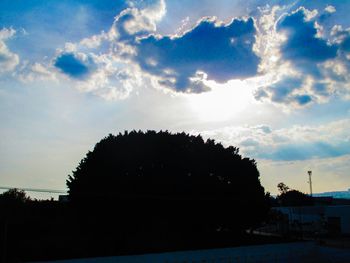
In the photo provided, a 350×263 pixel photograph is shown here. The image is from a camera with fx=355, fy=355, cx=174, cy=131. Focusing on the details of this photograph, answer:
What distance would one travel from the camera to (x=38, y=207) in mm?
39844

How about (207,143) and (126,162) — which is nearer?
(126,162)

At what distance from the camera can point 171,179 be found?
3650cm

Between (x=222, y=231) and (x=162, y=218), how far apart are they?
8421mm

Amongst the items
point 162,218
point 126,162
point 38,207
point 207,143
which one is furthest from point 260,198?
point 38,207

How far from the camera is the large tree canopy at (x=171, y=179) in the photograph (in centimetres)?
3541

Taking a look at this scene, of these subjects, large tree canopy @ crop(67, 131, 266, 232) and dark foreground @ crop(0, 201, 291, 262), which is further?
large tree canopy @ crop(67, 131, 266, 232)

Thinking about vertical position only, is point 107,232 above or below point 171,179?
below

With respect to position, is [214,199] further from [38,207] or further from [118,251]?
[38,207]

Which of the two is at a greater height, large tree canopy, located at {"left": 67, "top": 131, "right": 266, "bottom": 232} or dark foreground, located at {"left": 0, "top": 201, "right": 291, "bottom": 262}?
large tree canopy, located at {"left": 67, "top": 131, "right": 266, "bottom": 232}

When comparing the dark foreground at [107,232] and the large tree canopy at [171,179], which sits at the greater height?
the large tree canopy at [171,179]

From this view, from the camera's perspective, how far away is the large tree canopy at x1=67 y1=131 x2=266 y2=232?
3541 centimetres

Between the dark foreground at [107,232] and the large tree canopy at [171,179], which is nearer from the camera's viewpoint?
the dark foreground at [107,232]

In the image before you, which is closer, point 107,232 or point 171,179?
point 107,232

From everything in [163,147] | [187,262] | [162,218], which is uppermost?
[163,147]
